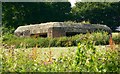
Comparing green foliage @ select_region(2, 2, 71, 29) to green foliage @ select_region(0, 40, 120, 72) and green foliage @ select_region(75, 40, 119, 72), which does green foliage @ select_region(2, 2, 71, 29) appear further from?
green foliage @ select_region(75, 40, 119, 72)

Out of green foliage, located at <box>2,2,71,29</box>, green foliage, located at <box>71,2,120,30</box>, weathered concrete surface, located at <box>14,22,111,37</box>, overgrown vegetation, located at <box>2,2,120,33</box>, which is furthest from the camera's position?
green foliage, located at <box>71,2,120,30</box>

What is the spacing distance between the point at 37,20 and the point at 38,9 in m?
1.78

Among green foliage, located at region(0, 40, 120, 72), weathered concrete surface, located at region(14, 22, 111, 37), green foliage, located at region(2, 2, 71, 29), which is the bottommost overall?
green foliage, located at region(0, 40, 120, 72)

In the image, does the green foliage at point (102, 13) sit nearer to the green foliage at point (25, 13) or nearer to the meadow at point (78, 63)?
the green foliage at point (25, 13)

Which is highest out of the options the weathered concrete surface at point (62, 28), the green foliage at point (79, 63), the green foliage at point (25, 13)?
the green foliage at point (25, 13)

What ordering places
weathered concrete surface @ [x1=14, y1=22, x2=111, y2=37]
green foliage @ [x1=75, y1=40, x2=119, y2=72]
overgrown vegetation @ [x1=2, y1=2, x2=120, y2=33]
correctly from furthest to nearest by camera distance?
overgrown vegetation @ [x1=2, y1=2, x2=120, y2=33]
weathered concrete surface @ [x1=14, y1=22, x2=111, y2=37]
green foliage @ [x1=75, y1=40, x2=119, y2=72]

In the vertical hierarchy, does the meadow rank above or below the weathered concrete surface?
below

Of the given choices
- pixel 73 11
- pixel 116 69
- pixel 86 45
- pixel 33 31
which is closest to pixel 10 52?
pixel 86 45

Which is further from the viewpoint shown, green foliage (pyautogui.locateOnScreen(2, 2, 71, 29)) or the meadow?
green foliage (pyautogui.locateOnScreen(2, 2, 71, 29))

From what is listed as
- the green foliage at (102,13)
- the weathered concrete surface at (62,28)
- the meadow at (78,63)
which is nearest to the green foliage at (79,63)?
the meadow at (78,63)

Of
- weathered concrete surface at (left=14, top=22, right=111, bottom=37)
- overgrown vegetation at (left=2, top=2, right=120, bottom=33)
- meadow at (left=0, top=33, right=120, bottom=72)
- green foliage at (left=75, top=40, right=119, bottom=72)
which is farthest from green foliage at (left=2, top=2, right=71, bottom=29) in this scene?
green foliage at (left=75, top=40, right=119, bottom=72)

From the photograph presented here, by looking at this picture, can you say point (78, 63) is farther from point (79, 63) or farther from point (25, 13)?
point (25, 13)

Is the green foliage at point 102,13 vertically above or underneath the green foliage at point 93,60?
above

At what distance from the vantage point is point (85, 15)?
49.2m
